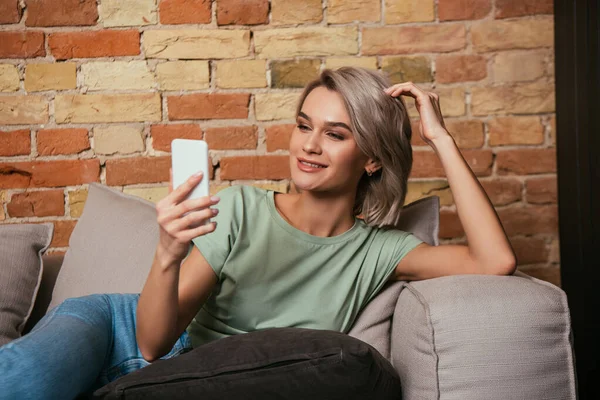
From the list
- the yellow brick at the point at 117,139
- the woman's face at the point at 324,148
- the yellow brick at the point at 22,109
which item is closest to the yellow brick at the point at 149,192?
the yellow brick at the point at 117,139

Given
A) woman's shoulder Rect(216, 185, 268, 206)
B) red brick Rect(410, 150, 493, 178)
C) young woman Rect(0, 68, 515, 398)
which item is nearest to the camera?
young woman Rect(0, 68, 515, 398)

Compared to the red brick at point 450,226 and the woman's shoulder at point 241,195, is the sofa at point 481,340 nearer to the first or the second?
the woman's shoulder at point 241,195

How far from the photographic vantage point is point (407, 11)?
6.51 feet

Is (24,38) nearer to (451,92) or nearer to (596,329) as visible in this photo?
(451,92)

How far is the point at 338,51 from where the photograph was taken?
1.98 m

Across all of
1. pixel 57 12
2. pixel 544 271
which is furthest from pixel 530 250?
pixel 57 12

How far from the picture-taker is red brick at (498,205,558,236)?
2061 millimetres

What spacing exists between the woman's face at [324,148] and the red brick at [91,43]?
0.76 m

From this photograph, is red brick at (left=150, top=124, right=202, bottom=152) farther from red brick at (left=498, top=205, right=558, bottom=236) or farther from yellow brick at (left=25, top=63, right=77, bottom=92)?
red brick at (left=498, top=205, right=558, bottom=236)

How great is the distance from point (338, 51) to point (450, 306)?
1.08 metres

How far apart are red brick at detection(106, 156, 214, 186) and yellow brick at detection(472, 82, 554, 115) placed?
0.86 meters

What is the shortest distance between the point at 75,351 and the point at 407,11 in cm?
140

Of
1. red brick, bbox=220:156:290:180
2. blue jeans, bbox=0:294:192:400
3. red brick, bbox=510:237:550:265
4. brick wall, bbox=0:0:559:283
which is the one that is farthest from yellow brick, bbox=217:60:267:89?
red brick, bbox=510:237:550:265

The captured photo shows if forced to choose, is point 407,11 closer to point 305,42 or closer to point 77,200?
point 305,42
